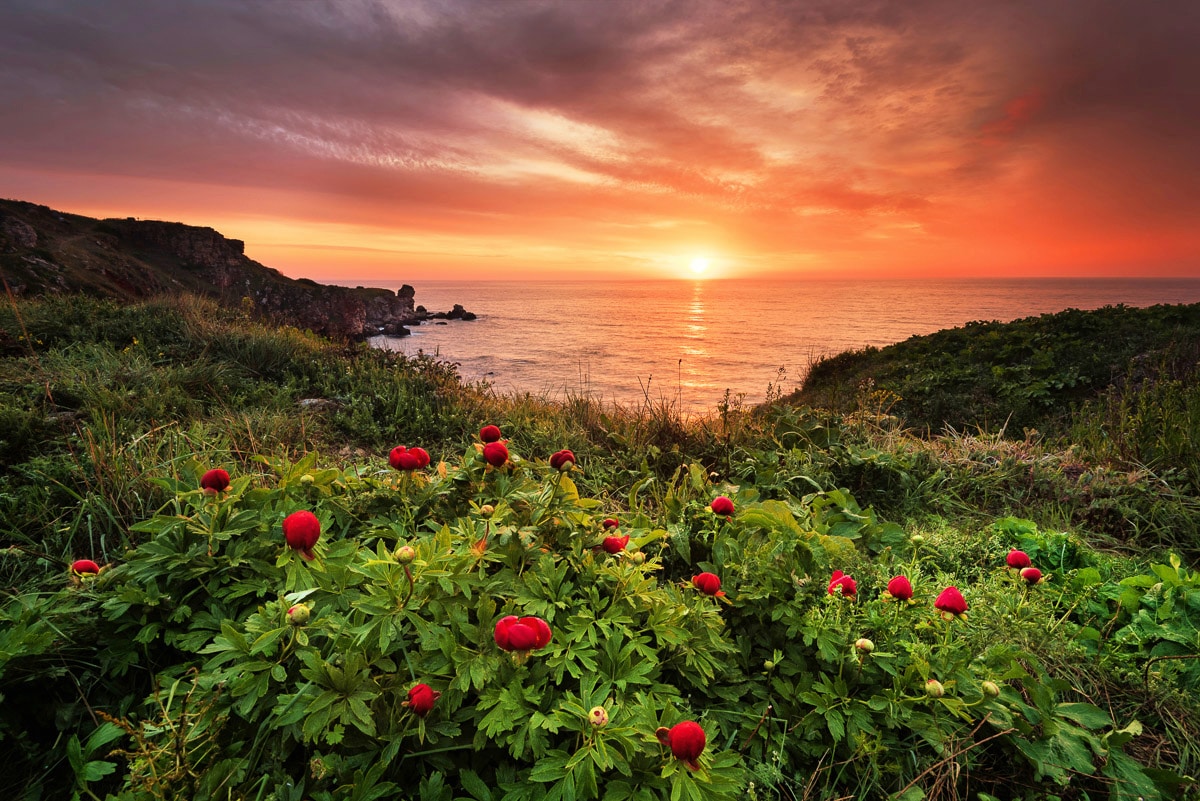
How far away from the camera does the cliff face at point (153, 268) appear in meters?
27.8

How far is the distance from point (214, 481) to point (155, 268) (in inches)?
2130

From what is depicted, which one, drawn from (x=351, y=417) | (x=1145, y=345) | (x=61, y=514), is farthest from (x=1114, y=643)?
(x=1145, y=345)

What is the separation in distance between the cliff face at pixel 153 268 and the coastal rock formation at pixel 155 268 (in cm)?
7

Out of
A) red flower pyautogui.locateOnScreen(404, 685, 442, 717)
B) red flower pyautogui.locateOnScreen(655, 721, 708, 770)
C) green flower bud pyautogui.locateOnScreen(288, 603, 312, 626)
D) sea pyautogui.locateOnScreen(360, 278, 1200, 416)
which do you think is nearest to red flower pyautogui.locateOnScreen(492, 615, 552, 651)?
red flower pyautogui.locateOnScreen(404, 685, 442, 717)

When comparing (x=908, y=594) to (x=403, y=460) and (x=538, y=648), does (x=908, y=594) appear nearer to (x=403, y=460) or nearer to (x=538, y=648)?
(x=538, y=648)

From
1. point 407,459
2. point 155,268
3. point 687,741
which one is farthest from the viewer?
point 155,268

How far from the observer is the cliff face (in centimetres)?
2781

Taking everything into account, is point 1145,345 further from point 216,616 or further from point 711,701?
point 216,616

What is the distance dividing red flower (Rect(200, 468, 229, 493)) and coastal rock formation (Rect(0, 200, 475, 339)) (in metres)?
21.7

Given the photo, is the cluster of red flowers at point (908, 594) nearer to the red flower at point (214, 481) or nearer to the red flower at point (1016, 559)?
the red flower at point (1016, 559)

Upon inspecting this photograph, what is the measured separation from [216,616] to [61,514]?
6.10ft

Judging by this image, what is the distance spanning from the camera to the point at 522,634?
3.92ft

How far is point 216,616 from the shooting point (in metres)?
1.73

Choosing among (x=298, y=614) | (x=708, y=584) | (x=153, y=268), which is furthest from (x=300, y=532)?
(x=153, y=268)
